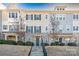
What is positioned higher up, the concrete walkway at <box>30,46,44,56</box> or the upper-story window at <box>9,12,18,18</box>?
the upper-story window at <box>9,12,18,18</box>

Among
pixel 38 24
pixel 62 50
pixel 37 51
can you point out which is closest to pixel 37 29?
pixel 38 24

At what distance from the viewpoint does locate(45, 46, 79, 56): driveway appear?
2.53 m

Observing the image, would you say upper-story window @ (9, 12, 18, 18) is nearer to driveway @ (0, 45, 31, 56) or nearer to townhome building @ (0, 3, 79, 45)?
townhome building @ (0, 3, 79, 45)

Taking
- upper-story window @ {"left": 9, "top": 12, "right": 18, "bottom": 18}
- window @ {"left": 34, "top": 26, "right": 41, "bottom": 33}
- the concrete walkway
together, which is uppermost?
upper-story window @ {"left": 9, "top": 12, "right": 18, "bottom": 18}

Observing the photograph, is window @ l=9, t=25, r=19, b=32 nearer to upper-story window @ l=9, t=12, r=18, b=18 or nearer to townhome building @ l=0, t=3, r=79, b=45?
townhome building @ l=0, t=3, r=79, b=45

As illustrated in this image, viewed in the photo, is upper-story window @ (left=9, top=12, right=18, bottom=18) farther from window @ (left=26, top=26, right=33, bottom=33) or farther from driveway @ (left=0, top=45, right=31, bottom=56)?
driveway @ (left=0, top=45, right=31, bottom=56)

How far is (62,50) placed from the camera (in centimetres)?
255

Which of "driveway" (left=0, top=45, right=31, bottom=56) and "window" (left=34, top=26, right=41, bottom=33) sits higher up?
"window" (left=34, top=26, right=41, bottom=33)

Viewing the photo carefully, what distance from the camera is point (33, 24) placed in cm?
253

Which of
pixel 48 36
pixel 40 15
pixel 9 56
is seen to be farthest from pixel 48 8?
pixel 9 56

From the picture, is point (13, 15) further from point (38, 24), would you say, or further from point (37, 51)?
point (37, 51)

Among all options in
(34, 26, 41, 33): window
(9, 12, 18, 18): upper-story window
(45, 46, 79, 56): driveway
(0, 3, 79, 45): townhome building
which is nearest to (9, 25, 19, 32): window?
(0, 3, 79, 45): townhome building

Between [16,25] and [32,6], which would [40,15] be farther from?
[16,25]

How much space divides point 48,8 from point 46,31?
0.28 meters
